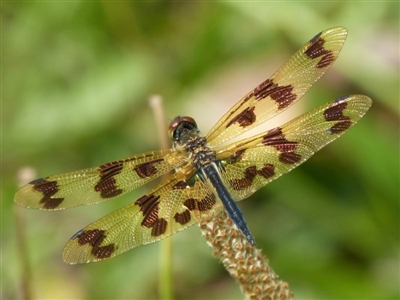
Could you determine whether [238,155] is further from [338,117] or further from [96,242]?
[96,242]

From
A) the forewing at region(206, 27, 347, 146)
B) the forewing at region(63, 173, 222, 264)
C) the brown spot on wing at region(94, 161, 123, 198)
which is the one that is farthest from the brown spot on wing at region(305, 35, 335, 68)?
the brown spot on wing at region(94, 161, 123, 198)

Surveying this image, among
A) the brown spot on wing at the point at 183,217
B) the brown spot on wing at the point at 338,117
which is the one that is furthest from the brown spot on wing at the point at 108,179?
the brown spot on wing at the point at 338,117

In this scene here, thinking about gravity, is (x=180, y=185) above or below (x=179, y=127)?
below

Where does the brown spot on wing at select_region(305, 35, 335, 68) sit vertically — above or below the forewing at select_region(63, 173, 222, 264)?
above

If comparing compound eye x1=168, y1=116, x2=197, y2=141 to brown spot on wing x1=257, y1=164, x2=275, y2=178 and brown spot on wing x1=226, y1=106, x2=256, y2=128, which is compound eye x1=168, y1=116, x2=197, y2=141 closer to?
brown spot on wing x1=226, y1=106, x2=256, y2=128

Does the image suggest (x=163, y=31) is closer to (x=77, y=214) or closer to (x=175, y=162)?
(x=77, y=214)

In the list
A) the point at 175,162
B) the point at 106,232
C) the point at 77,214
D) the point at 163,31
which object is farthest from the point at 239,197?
the point at 163,31

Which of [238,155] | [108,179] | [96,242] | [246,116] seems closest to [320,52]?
[246,116]

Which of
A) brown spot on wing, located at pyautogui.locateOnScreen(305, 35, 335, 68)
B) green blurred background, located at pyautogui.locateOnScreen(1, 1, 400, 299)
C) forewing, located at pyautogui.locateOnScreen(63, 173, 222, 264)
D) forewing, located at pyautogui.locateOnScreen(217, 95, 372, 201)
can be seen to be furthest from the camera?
green blurred background, located at pyautogui.locateOnScreen(1, 1, 400, 299)
